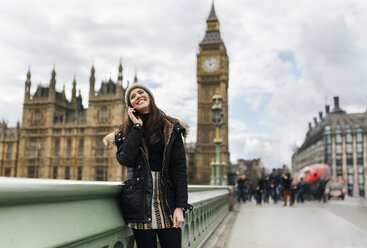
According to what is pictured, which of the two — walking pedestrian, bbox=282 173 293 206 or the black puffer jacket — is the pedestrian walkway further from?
walking pedestrian, bbox=282 173 293 206

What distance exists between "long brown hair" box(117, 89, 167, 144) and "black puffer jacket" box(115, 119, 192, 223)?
1.8 inches

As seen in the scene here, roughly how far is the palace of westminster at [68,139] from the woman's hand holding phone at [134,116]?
44.0 metres

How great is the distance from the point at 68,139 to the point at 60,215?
5135 cm

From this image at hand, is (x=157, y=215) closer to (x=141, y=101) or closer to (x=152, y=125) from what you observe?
(x=152, y=125)

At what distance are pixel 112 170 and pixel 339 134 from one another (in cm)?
3840

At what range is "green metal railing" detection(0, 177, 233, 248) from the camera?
1.21m

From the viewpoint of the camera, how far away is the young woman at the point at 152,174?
2.09 m

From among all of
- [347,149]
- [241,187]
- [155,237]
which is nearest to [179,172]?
Result: [155,237]

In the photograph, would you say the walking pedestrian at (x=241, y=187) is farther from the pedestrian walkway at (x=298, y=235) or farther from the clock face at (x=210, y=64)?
the clock face at (x=210, y=64)

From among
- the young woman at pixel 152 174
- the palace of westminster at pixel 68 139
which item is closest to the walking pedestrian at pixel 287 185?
the young woman at pixel 152 174

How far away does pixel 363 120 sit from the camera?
63812mm

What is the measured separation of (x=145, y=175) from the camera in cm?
212

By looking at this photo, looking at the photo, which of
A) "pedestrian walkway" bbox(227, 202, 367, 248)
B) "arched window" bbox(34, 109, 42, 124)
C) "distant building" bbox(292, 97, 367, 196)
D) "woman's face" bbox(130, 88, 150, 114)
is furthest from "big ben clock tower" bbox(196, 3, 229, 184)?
"woman's face" bbox(130, 88, 150, 114)

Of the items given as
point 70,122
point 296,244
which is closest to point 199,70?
point 70,122
